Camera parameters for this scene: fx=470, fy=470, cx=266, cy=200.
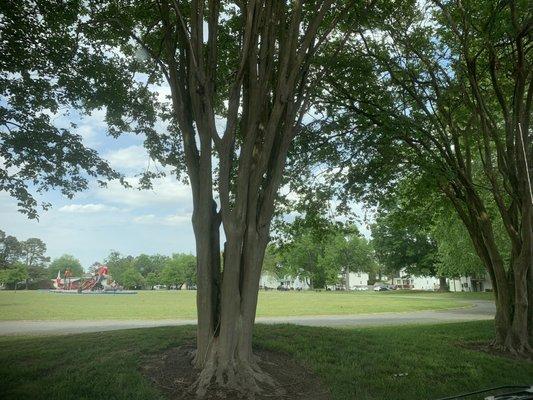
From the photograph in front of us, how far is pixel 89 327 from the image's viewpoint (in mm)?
16219

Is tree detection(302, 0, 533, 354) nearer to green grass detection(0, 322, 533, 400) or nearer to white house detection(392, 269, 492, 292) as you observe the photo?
green grass detection(0, 322, 533, 400)

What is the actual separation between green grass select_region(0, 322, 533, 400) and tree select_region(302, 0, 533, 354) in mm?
3054

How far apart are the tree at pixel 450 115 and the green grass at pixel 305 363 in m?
3.05

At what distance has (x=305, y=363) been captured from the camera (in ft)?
28.6

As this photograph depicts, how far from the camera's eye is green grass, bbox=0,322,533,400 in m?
6.93

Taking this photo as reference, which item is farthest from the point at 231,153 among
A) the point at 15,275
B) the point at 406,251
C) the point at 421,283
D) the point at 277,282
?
the point at 277,282

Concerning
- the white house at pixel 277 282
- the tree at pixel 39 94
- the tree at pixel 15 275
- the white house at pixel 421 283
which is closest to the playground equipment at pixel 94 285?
the tree at pixel 15 275

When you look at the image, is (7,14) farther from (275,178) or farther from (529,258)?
(529,258)

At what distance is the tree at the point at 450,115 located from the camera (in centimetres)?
1155

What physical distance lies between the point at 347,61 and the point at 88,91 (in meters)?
6.38

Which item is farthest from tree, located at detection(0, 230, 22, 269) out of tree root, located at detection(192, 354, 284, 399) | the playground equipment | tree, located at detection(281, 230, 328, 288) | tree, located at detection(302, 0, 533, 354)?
tree, located at detection(281, 230, 328, 288)

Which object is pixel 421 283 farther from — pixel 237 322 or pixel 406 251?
pixel 237 322

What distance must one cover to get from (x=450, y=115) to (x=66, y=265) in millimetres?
112960

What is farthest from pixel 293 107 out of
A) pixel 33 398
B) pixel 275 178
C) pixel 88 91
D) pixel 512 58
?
pixel 512 58
